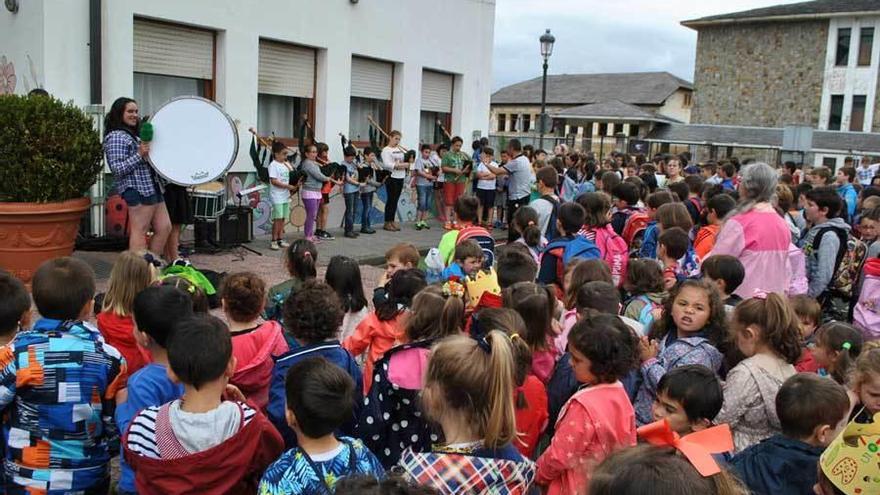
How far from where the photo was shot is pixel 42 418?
2719mm

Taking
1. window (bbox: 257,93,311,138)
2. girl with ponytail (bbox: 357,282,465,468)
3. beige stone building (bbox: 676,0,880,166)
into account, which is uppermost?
beige stone building (bbox: 676,0,880,166)

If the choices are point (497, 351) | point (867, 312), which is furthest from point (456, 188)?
point (497, 351)

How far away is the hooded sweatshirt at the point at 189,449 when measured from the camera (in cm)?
239

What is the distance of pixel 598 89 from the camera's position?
60.9 metres

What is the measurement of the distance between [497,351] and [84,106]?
7.90 meters

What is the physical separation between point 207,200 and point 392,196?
423 cm

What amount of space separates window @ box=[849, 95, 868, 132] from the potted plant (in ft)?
138

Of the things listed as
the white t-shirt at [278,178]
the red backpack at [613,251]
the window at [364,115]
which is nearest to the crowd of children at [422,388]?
the red backpack at [613,251]

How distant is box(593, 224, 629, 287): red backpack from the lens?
18.5ft

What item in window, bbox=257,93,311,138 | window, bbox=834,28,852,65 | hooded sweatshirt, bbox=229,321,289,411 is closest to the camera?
hooded sweatshirt, bbox=229,321,289,411

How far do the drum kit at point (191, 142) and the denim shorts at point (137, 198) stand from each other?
0.25m

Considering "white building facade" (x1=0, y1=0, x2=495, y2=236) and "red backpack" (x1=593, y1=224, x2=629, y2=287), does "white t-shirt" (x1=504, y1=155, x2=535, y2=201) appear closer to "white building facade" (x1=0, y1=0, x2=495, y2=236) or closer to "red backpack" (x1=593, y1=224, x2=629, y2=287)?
"white building facade" (x1=0, y1=0, x2=495, y2=236)

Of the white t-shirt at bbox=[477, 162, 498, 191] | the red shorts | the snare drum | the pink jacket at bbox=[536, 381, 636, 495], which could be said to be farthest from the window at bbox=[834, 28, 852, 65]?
the pink jacket at bbox=[536, 381, 636, 495]

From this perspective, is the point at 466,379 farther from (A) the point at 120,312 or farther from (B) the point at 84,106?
(B) the point at 84,106
